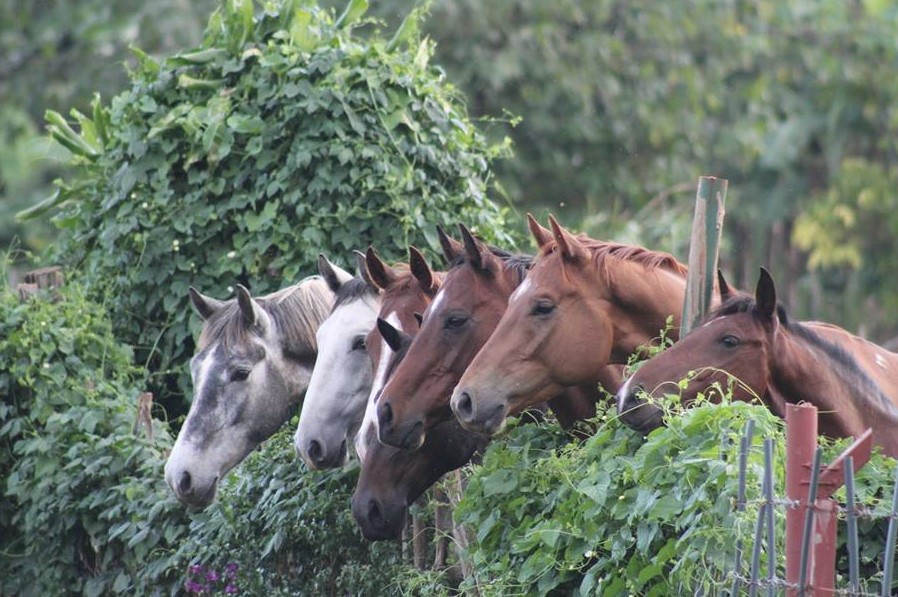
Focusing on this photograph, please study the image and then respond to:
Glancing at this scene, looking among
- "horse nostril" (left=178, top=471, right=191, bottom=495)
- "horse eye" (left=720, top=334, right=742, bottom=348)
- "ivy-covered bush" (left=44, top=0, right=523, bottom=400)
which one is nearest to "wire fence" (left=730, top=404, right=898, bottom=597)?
"horse eye" (left=720, top=334, right=742, bottom=348)

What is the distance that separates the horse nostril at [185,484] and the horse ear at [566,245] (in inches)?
88.5

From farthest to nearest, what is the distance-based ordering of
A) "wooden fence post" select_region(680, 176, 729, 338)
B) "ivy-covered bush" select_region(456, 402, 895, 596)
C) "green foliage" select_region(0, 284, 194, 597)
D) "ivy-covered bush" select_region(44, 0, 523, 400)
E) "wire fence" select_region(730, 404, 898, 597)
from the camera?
"ivy-covered bush" select_region(44, 0, 523, 400) → "green foliage" select_region(0, 284, 194, 597) → "wooden fence post" select_region(680, 176, 729, 338) → "ivy-covered bush" select_region(456, 402, 895, 596) → "wire fence" select_region(730, 404, 898, 597)

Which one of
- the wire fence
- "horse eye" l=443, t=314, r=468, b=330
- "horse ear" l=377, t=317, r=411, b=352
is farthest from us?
"horse ear" l=377, t=317, r=411, b=352

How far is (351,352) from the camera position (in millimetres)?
6801

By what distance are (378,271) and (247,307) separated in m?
0.91

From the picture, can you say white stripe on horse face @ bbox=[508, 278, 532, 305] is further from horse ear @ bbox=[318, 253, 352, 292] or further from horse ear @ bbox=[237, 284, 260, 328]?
horse ear @ bbox=[237, 284, 260, 328]

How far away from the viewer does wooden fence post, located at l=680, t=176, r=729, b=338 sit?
18.7 feet

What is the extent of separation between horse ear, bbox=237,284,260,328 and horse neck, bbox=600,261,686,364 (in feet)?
6.68

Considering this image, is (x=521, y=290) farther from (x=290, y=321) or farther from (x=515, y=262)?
(x=290, y=321)

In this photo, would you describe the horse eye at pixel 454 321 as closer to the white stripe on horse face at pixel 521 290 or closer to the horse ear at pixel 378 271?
the white stripe on horse face at pixel 521 290

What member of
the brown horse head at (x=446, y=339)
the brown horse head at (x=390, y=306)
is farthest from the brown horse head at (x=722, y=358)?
the brown horse head at (x=390, y=306)

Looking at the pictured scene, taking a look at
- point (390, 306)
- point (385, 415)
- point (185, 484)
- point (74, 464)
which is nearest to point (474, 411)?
point (385, 415)

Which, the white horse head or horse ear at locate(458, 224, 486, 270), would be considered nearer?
horse ear at locate(458, 224, 486, 270)

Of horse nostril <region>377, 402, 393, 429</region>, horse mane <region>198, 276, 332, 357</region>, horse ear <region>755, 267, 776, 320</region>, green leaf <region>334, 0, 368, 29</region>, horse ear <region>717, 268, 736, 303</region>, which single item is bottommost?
horse mane <region>198, 276, 332, 357</region>
